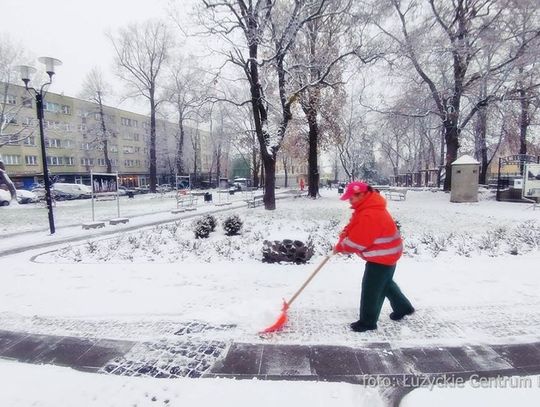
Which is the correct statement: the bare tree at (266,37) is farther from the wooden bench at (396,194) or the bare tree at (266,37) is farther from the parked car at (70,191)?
the parked car at (70,191)

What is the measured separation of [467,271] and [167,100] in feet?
127

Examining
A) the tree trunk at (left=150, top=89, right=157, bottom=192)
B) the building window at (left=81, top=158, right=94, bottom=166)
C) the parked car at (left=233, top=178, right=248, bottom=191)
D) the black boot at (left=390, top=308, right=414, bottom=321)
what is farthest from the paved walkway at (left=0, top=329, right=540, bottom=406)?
the building window at (left=81, top=158, right=94, bottom=166)

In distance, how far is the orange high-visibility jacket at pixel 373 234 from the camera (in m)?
3.57

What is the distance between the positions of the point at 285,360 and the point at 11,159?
1962 inches

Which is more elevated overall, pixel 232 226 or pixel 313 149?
pixel 313 149

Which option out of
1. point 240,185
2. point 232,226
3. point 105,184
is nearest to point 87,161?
point 240,185

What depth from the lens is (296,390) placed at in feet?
9.52

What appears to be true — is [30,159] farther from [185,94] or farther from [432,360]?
[432,360]

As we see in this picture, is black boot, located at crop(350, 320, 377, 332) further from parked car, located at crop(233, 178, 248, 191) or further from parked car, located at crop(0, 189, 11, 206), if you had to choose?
parked car, located at crop(233, 178, 248, 191)

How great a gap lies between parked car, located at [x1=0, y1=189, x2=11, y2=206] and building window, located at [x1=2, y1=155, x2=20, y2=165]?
2076 cm

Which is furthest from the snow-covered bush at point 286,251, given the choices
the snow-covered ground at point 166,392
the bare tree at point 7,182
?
the bare tree at point 7,182

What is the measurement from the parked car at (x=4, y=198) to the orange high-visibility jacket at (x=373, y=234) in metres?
28.4

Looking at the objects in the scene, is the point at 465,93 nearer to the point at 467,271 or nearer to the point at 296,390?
the point at 467,271

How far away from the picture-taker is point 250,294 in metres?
5.18
